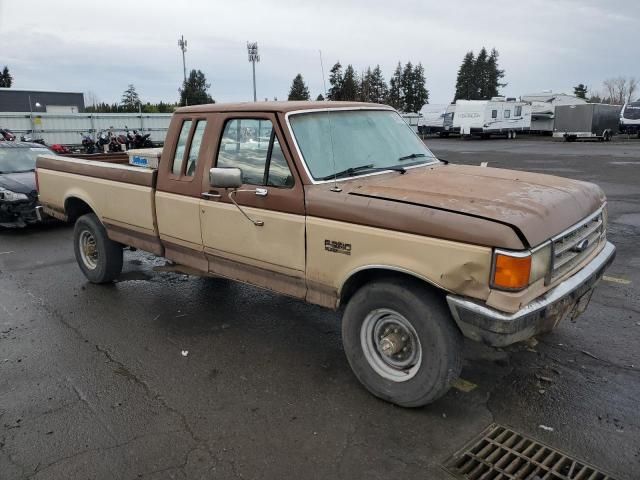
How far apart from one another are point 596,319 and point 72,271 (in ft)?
20.8

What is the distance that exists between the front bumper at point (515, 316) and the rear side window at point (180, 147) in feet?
9.67

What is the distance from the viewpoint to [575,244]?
142 inches

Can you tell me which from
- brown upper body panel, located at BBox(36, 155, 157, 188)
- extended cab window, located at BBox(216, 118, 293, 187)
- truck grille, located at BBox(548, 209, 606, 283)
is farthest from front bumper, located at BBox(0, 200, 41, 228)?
truck grille, located at BBox(548, 209, 606, 283)

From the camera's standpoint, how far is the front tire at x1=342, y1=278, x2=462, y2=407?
10.9ft

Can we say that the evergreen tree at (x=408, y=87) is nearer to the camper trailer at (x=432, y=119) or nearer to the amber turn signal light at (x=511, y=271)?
the camper trailer at (x=432, y=119)

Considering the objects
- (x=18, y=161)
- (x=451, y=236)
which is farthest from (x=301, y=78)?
(x=451, y=236)

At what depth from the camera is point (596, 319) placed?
5000 mm

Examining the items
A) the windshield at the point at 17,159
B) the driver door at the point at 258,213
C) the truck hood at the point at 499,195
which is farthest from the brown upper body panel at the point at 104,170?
the windshield at the point at 17,159

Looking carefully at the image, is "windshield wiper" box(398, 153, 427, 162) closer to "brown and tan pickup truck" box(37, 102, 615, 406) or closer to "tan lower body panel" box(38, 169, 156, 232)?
"brown and tan pickup truck" box(37, 102, 615, 406)

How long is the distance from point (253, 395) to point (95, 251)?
11.9 ft

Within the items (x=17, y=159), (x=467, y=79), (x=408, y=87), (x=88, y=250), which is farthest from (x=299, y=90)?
(x=88, y=250)

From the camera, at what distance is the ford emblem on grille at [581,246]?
359cm

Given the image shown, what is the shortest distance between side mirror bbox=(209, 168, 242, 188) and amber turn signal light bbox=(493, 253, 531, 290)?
1989 mm

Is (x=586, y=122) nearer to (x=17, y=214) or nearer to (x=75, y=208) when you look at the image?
(x=17, y=214)
